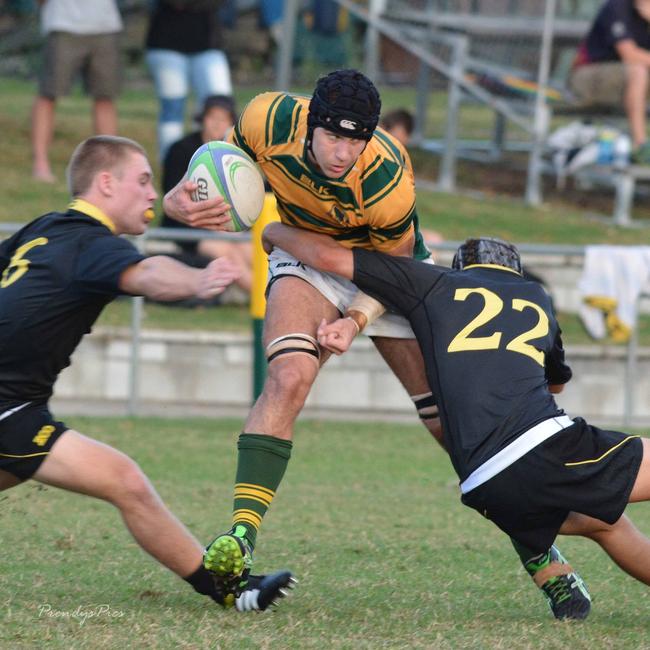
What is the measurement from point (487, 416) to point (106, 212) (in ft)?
4.99

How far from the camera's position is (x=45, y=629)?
4.65 meters

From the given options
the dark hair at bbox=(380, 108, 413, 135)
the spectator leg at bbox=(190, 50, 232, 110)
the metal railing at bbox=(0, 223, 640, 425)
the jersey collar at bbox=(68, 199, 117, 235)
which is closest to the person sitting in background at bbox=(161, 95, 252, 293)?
the metal railing at bbox=(0, 223, 640, 425)

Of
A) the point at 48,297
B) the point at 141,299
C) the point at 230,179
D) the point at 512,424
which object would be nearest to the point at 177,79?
the point at 141,299

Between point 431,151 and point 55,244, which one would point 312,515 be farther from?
point 431,151

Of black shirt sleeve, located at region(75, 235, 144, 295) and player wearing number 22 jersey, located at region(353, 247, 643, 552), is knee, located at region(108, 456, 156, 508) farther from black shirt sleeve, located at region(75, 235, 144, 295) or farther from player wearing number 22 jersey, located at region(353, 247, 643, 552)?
player wearing number 22 jersey, located at region(353, 247, 643, 552)

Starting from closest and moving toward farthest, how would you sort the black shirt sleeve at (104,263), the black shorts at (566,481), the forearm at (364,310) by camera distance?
the black shirt sleeve at (104,263)
the black shorts at (566,481)
the forearm at (364,310)

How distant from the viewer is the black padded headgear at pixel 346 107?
17.2 feet

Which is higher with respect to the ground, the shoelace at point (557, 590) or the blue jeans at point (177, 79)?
the blue jeans at point (177, 79)

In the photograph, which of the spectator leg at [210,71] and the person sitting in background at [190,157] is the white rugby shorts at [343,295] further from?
the spectator leg at [210,71]

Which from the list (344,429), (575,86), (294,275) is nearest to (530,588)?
(294,275)

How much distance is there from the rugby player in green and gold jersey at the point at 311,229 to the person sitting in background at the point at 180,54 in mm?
7316

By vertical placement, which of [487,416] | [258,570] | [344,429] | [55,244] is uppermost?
[55,244]

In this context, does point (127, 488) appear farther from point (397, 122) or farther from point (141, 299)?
point (397, 122)

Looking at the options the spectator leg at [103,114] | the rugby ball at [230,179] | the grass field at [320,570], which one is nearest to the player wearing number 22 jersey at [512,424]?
the grass field at [320,570]
